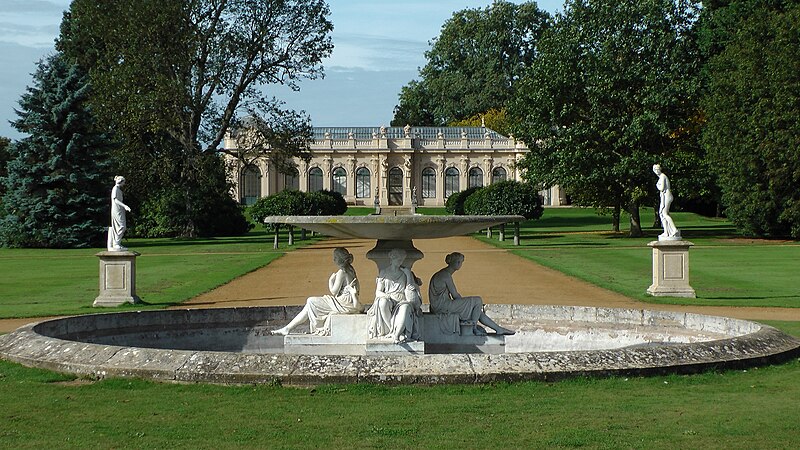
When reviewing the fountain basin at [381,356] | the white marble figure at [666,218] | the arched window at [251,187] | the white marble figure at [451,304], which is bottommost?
the fountain basin at [381,356]

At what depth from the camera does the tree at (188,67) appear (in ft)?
157

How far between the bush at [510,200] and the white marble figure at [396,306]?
40.2 m

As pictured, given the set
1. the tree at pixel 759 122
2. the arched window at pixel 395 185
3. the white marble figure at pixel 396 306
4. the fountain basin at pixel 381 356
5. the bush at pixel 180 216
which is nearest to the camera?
the fountain basin at pixel 381 356

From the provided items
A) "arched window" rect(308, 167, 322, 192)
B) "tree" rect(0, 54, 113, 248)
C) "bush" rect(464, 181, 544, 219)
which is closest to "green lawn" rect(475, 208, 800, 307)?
"bush" rect(464, 181, 544, 219)

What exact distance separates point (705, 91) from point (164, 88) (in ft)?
77.7

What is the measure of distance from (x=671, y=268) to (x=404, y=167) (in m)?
74.1

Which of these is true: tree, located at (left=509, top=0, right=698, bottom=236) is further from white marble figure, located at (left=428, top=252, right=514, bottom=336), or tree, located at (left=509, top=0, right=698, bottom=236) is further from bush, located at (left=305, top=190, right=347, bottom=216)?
white marble figure, located at (left=428, top=252, right=514, bottom=336)

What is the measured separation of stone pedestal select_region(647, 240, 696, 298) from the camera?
22.7 metres

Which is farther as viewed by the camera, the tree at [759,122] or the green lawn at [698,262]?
the tree at [759,122]

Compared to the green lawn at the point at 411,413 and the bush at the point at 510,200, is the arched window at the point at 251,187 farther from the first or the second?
the green lawn at the point at 411,413

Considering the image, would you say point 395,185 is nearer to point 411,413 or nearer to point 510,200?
point 510,200

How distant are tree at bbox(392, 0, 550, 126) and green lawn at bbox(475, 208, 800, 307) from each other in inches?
1581

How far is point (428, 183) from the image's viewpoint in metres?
97.6

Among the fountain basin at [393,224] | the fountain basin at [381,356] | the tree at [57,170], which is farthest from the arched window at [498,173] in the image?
the fountain basin at [393,224]
